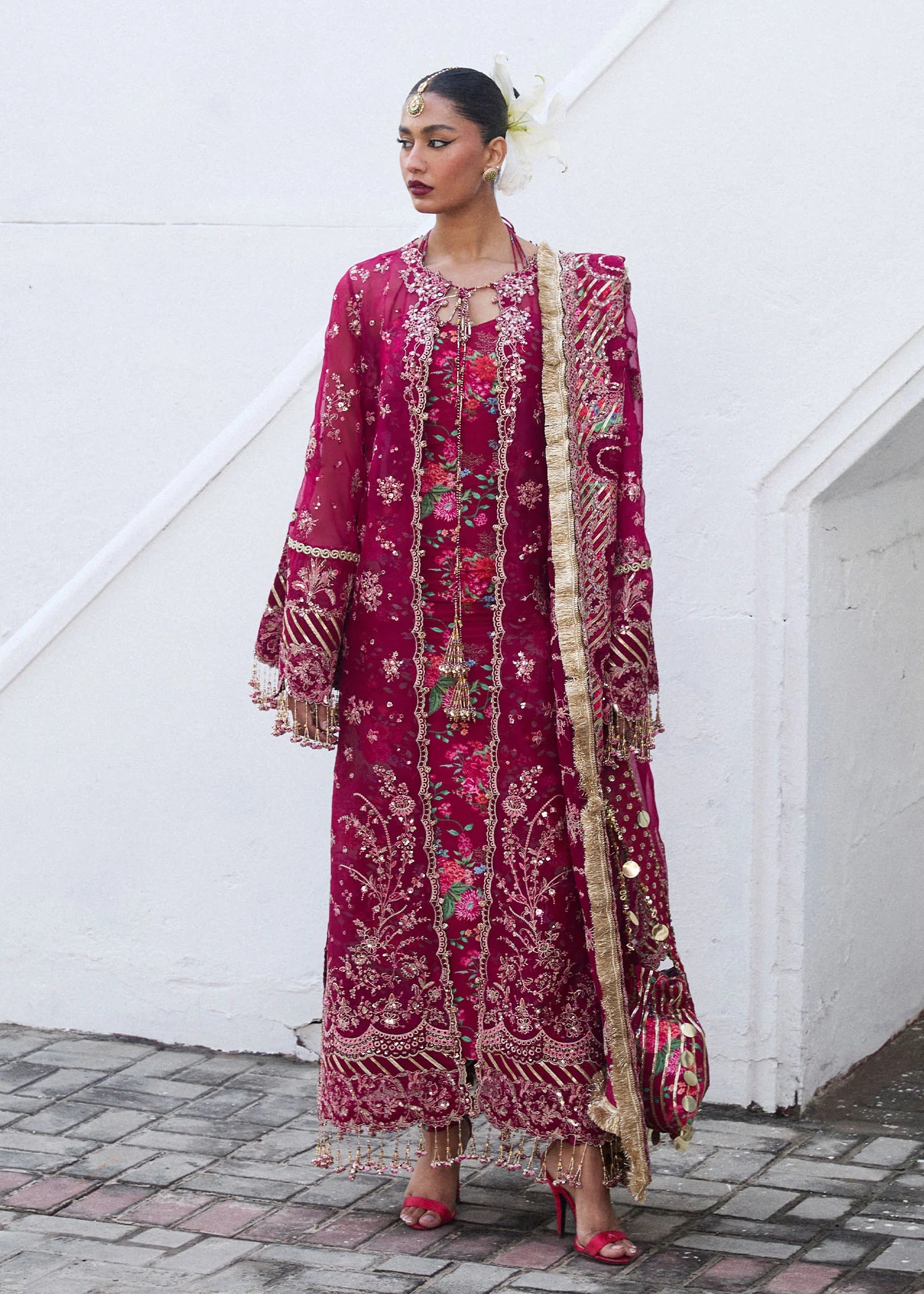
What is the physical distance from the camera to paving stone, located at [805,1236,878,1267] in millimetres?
3320

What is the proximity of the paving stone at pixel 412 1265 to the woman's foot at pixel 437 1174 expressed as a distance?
157mm

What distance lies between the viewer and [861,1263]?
130 inches

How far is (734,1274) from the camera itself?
3.27 meters

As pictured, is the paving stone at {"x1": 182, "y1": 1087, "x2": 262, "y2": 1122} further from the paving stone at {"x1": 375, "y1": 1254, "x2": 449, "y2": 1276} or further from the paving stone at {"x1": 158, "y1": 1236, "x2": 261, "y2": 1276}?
the paving stone at {"x1": 375, "y1": 1254, "x2": 449, "y2": 1276}

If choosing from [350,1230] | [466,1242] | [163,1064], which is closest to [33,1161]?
[163,1064]

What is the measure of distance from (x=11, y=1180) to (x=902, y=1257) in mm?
1739

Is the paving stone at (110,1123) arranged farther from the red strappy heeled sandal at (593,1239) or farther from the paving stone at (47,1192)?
the red strappy heeled sandal at (593,1239)

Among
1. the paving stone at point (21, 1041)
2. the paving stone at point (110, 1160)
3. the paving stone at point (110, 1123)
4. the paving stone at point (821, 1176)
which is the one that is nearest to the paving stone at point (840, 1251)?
the paving stone at point (821, 1176)

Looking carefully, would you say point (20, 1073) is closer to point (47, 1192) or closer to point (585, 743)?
point (47, 1192)

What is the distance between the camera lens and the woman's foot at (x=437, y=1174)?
11.6 ft

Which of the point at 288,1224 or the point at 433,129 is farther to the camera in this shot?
the point at 288,1224

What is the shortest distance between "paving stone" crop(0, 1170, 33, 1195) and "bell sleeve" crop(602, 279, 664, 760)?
1.50 meters

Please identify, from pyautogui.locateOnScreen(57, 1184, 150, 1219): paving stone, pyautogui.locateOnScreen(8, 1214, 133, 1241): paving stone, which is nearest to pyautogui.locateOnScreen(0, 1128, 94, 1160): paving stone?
pyautogui.locateOnScreen(57, 1184, 150, 1219): paving stone

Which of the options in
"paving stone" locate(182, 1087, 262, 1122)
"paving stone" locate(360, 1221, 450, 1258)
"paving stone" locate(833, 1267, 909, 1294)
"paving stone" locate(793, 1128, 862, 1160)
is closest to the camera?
"paving stone" locate(833, 1267, 909, 1294)
